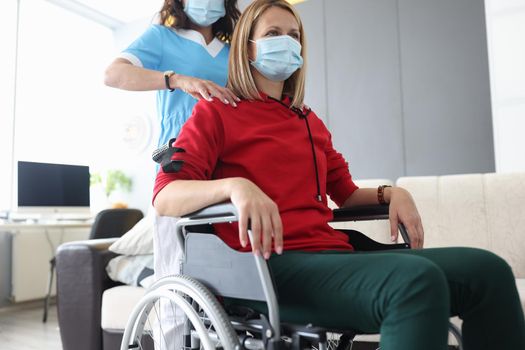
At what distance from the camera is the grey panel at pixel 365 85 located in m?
3.82

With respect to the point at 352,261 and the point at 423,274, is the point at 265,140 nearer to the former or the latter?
the point at 352,261

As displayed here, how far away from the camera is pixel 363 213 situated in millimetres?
1174

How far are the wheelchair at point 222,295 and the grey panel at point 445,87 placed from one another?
269cm

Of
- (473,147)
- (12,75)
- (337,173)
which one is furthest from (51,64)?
(337,173)

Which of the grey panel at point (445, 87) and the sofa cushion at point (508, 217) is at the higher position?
the grey panel at point (445, 87)

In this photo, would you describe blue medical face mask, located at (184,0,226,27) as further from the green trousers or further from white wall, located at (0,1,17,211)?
white wall, located at (0,1,17,211)

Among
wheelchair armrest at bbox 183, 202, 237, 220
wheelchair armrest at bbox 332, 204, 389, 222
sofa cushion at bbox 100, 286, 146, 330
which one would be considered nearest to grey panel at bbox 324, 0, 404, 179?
sofa cushion at bbox 100, 286, 146, 330

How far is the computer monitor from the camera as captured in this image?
12.8ft

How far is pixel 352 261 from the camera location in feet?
2.61

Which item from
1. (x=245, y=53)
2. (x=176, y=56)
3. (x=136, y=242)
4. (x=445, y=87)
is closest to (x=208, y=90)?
(x=245, y=53)

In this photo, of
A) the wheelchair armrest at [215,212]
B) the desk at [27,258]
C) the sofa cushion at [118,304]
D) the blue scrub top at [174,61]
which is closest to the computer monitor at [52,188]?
the desk at [27,258]

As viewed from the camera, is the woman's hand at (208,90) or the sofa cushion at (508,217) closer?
the woman's hand at (208,90)

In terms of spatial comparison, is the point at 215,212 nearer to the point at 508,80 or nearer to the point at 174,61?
the point at 174,61

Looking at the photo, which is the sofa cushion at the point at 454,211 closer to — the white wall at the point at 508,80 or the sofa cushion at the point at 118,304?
the white wall at the point at 508,80
